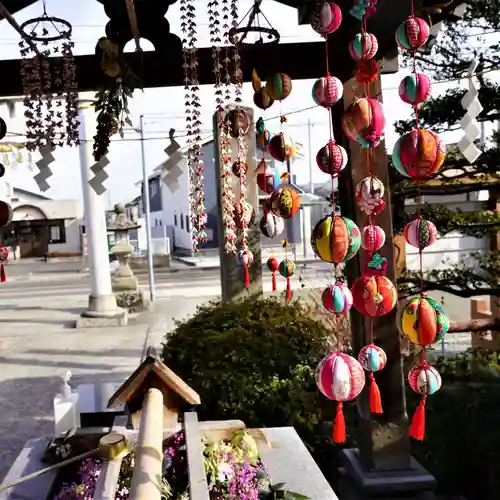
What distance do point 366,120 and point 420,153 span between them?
0.27 m

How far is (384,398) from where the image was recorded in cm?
301

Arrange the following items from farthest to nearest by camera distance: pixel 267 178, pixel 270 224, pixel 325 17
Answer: pixel 270 224 < pixel 267 178 < pixel 325 17

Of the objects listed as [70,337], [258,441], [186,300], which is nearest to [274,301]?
[258,441]

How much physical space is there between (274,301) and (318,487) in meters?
2.16

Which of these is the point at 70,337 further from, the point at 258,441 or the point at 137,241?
the point at 137,241

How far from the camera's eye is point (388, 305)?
7.84ft

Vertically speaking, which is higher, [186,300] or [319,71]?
[319,71]

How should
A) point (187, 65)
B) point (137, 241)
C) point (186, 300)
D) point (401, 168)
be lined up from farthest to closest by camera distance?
1. point (137, 241)
2. point (186, 300)
3. point (187, 65)
4. point (401, 168)

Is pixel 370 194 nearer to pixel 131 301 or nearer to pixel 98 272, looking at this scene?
pixel 98 272

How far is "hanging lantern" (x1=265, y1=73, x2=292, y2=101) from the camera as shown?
9.09 ft

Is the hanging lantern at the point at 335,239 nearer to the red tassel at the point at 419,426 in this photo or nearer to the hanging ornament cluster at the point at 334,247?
the hanging ornament cluster at the point at 334,247

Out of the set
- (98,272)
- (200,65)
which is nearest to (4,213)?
(200,65)

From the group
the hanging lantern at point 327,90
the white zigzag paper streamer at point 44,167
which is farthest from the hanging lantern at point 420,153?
the white zigzag paper streamer at point 44,167

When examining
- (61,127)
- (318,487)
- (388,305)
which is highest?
(61,127)
